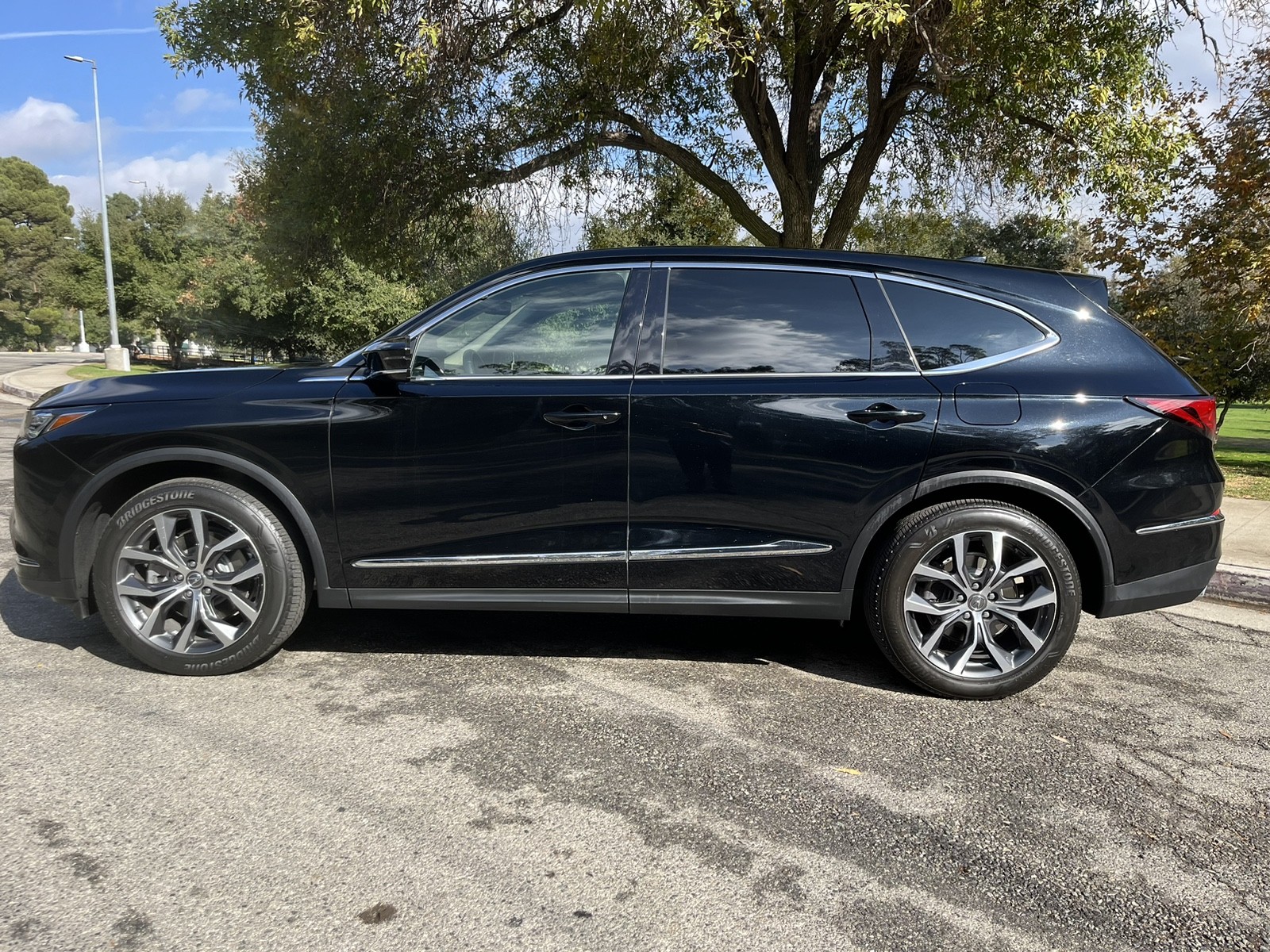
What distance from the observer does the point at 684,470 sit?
3580 mm

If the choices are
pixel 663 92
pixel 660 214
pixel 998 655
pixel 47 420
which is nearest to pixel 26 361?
pixel 660 214

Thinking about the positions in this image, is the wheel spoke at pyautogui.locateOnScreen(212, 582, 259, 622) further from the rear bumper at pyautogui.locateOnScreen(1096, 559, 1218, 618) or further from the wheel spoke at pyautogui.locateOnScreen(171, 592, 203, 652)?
the rear bumper at pyautogui.locateOnScreen(1096, 559, 1218, 618)

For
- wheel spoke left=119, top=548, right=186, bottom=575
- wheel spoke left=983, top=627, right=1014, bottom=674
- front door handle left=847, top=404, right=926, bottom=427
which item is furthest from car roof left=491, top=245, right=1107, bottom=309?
wheel spoke left=119, top=548, right=186, bottom=575

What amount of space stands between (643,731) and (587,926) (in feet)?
3.74

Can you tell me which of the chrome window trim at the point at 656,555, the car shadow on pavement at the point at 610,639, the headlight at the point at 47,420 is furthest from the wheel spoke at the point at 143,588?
the chrome window trim at the point at 656,555

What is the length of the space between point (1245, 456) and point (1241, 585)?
12370 mm

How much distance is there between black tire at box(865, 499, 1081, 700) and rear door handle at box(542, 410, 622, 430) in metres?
1.28

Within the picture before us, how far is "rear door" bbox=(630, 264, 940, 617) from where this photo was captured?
3.56 metres

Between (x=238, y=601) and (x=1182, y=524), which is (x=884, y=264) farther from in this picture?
(x=238, y=601)

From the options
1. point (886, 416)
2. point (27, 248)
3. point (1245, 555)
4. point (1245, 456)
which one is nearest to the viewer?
point (886, 416)

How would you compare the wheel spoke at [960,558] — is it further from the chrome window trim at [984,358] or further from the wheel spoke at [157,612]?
the wheel spoke at [157,612]

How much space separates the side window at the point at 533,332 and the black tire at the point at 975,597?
1533 millimetres

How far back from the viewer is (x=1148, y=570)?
366 cm

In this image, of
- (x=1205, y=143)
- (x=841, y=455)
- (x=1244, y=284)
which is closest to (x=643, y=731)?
(x=841, y=455)
